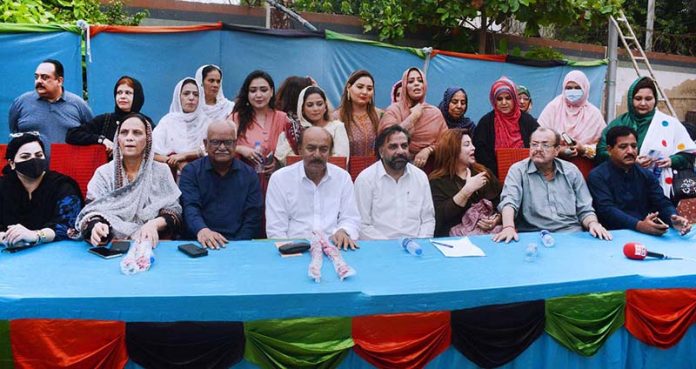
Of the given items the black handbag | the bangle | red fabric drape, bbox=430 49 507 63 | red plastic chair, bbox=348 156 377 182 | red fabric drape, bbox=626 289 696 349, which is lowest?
red fabric drape, bbox=626 289 696 349

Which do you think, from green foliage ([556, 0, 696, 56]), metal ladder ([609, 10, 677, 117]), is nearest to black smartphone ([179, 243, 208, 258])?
metal ladder ([609, 10, 677, 117])

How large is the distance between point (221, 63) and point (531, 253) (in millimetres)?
4021

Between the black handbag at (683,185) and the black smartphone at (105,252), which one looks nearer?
the black smartphone at (105,252)

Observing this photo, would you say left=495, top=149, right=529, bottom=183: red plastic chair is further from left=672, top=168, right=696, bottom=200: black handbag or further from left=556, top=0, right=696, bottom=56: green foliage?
left=556, top=0, right=696, bottom=56: green foliage

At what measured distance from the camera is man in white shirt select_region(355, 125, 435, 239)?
3455 mm

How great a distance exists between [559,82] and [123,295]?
23.4 feet

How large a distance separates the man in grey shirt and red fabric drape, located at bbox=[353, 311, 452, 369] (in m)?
1.31

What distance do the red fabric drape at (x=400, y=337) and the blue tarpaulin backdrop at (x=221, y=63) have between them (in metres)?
3.99

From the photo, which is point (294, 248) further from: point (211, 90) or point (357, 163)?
point (211, 90)

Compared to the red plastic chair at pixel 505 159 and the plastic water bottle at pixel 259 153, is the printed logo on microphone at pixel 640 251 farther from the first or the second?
the plastic water bottle at pixel 259 153

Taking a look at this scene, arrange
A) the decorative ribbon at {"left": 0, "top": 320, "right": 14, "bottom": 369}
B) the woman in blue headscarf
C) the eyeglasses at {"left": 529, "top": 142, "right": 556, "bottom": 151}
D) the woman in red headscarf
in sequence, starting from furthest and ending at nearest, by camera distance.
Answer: the woman in blue headscarf → the woman in red headscarf → the eyeglasses at {"left": 529, "top": 142, "right": 556, "bottom": 151} → the decorative ribbon at {"left": 0, "top": 320, "right": 14, "bottom": 369}

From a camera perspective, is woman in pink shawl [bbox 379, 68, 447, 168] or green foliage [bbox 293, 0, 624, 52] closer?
woman in pink shawl [bbox 379, 68, 447, 168]

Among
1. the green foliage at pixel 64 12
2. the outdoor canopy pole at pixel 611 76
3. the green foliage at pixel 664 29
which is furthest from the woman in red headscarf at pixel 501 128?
the green foliage at pixel 664 29

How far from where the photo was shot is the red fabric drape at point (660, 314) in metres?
2.74
